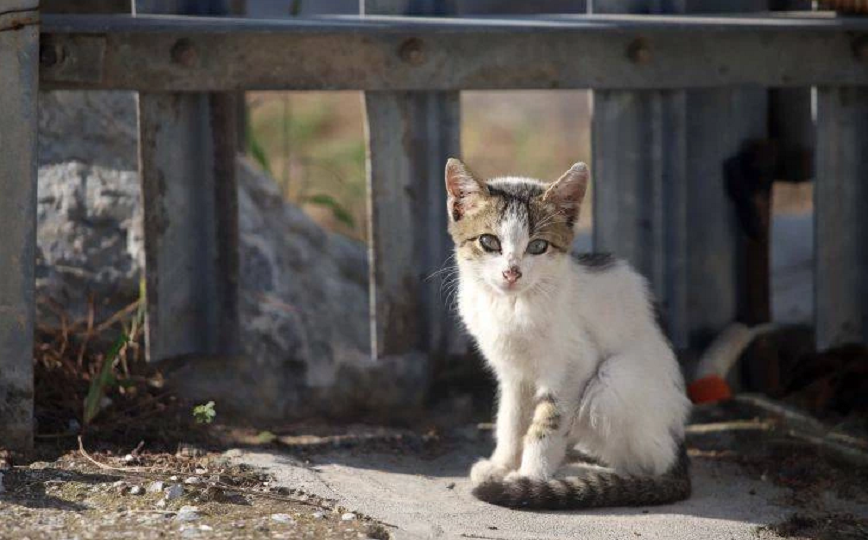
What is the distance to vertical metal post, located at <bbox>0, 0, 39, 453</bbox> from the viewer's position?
170 inches

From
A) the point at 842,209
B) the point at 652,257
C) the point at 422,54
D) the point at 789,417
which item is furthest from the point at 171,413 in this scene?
the point at 842,209

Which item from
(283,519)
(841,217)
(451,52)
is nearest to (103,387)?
(283,519)

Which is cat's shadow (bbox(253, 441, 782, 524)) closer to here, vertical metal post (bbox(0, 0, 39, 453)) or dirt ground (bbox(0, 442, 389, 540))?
dirt ground (bbox(0, 442, 389, 540))

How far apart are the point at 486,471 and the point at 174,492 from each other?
4.12 feet

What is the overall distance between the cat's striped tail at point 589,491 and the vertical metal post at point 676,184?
0.81 metres

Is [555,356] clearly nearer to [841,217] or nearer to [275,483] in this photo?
[275,483]

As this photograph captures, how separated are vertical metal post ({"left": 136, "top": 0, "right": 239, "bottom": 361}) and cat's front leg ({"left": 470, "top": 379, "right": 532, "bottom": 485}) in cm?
129

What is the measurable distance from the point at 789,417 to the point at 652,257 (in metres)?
0.96

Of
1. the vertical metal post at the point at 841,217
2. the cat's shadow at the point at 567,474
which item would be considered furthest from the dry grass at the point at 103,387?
the vertical metal post at the point at 841,217

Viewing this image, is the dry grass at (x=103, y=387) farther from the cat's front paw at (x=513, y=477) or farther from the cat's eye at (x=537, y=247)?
the cat's eye at (x=537, y=247)

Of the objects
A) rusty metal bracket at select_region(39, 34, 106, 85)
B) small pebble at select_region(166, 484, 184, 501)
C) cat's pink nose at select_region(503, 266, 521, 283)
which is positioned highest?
rusty metal bracket at select_region(39, 34, 106, 85)

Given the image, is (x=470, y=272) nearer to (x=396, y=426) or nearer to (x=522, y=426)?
(x=522, y=426)

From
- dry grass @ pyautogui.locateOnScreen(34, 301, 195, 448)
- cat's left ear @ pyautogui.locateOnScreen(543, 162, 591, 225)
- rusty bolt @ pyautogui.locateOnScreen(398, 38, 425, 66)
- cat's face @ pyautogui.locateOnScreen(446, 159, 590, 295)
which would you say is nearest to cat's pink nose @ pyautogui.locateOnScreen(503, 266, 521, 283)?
cat's face @ pyautogui.locateOnScreen(446, 159, 590, 295)

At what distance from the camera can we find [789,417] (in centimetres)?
539
